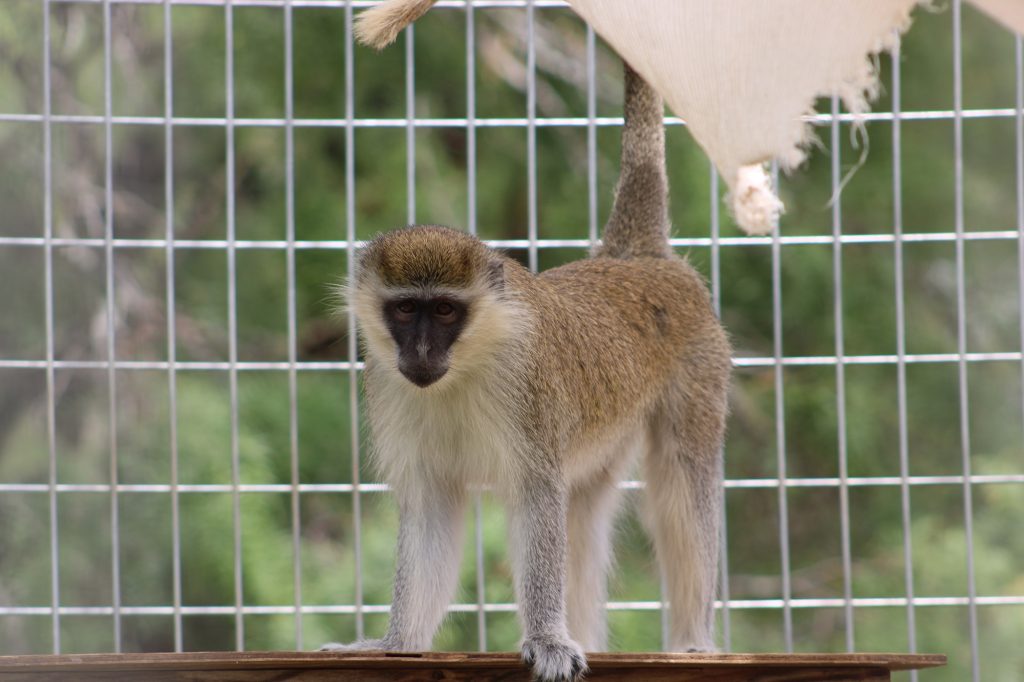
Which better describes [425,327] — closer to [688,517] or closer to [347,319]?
[688,517]

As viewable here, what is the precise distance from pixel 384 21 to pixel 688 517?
5.51 ft

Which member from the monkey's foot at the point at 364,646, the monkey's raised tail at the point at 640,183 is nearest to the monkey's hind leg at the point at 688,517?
the monkey's raised tail at the point at 640,183

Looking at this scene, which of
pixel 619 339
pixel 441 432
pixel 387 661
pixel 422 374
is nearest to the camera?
pixel 387 661

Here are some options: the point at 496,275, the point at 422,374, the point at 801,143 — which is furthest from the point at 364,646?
the point at 801,143

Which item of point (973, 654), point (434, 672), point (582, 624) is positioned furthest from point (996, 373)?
point (434, 672)

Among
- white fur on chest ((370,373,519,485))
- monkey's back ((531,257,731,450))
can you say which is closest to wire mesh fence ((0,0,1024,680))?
monkey's back ((531,257,731,450))

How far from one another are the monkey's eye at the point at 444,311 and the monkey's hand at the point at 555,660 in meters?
0.81

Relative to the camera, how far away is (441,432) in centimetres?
369

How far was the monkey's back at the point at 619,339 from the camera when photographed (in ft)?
12.5

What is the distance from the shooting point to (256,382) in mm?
6590

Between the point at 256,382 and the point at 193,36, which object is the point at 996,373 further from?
the point at 193,36

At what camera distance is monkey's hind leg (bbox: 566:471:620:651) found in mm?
4375

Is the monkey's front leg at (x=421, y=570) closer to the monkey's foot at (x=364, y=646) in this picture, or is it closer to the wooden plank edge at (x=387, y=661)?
the monkey's foot at (x=364, y=646)

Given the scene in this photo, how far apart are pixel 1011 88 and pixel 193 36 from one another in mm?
3758
